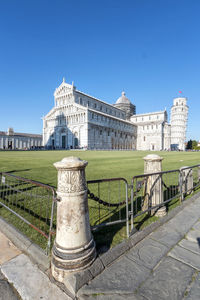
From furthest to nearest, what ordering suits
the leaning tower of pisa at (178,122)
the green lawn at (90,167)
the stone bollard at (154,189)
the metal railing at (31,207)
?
the leaning tower of pisa at (178,122) < the green lawn at (90,167) < the stone bollard at (154,189) < the metal railing at (31,207)

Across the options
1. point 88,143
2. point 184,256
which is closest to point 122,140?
point 88,143

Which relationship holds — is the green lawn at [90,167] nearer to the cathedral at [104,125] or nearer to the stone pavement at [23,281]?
the stone pavement at [23,281]

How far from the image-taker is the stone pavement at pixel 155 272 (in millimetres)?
1858

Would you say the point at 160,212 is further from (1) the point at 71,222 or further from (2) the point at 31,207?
(2) the point at 31,207

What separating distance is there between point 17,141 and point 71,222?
243ft

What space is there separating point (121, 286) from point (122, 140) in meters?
69.7

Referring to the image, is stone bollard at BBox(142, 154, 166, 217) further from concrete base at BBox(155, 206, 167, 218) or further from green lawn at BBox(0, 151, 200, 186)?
green lawn at BBox(0, 151, 200, 186)

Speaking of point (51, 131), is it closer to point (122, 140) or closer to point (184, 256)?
point (122, 140)

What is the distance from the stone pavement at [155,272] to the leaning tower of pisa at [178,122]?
82.9 meters

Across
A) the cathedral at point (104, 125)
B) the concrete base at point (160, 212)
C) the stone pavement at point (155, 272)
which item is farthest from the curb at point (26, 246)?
the cathedral at point (104, 125)

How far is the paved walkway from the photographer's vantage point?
1.86 m

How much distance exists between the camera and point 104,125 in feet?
196

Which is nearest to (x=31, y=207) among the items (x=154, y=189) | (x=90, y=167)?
(x=154, y=189)

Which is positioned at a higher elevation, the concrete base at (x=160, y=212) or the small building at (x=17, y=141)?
the small building at (x=17, y=141)
